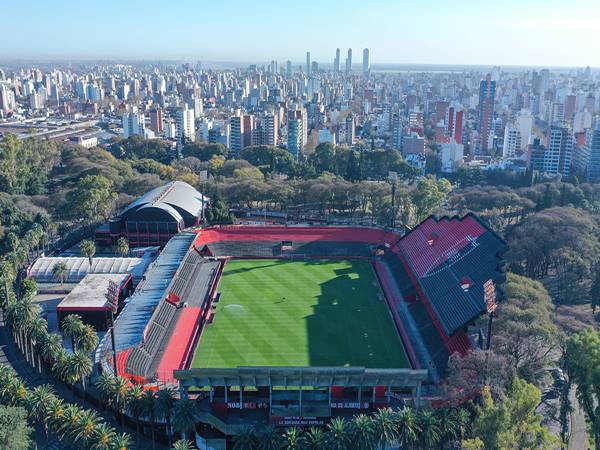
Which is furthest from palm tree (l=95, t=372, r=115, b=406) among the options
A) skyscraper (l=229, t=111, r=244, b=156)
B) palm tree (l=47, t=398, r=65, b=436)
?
skyscraper (l=229, t=111, r=244, b=156)

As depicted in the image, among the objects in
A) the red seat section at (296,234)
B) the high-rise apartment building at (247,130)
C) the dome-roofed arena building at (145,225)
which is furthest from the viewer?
the high-rise apartment building at (247,130)

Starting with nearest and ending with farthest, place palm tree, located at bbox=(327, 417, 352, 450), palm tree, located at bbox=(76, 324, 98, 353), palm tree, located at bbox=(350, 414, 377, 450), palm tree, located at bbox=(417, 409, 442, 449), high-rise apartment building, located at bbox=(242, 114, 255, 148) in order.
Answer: palm tree, located at bbox=(327, 417, 352, 450)
palm tree, located at bbox=(350, 414, 377, 450)
palm tree, located at bbox=(417, 409, 442, 449)
palm tree, located at bbox=(76, 324, 98, 353)
high-rise apartment building, located at bbox=(242, 114, 255, 148)

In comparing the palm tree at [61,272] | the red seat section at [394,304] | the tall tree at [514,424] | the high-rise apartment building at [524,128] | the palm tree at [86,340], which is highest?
the high-rise apartment building at [524,128]

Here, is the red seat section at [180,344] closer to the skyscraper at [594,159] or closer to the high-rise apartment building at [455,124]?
the skyscraper at [594,159]

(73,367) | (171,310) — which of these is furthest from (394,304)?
(73,367)

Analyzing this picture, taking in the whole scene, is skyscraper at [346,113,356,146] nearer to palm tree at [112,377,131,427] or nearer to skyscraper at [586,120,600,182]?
skyscraper at [586,120,600,182]

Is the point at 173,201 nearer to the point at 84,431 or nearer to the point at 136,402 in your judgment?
the point at 136,402

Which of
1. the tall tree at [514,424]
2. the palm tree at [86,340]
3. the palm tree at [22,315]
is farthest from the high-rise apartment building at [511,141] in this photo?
the palm tree at [22,315]
